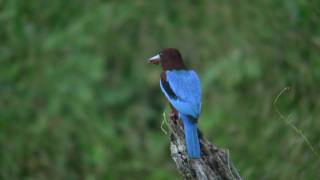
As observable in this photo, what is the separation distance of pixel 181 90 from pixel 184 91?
27 millimetres

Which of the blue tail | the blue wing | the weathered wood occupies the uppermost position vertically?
the weathered wood

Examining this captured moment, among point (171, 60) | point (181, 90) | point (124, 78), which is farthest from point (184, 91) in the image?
point (124, 78)

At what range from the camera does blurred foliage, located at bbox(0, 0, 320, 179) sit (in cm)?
770

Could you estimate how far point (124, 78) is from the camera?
948 centimetres

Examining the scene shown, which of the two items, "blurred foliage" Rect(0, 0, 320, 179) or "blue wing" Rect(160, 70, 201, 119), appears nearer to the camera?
"blue wing" Rect(160, 70, 201, 119)

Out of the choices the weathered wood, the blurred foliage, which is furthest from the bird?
the blurred foliage

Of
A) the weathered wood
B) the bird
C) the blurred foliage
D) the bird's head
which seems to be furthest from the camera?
the blurred foliage

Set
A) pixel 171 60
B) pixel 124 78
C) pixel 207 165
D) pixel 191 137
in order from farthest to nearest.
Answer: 1. pixel 124 78
2. pixel 171 60
3. pixel 191 137
4. pixel 207 165

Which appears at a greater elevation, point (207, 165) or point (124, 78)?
point (207, 165)

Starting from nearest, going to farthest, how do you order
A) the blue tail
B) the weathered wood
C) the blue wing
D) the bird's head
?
the weathered wood < the blue tail < the blue wing < the bird's head

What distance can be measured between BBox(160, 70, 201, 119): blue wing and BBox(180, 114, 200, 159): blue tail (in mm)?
80

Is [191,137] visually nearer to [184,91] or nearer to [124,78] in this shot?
[184,91]

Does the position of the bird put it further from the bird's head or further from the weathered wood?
the weathered wood

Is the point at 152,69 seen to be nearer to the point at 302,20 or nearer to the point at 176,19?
the point at 176,19
